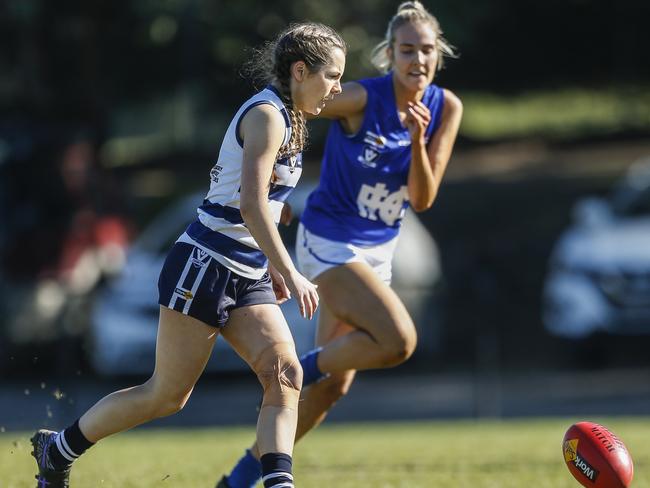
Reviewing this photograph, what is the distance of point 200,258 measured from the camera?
16.9 ft

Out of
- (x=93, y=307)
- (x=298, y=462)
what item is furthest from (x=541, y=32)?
(x=298, y=462)

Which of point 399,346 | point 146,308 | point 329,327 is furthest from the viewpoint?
point 146,308

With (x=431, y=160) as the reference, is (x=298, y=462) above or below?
below

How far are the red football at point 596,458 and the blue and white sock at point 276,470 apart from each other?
4.58ft

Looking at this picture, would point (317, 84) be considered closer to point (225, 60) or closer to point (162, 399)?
point (162, 399)

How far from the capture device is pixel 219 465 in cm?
769

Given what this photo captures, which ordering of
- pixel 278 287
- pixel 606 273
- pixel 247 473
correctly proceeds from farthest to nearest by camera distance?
pixel 606 273, pixel 247 473, pixel 278 287

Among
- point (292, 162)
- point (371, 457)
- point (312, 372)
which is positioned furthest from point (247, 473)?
point (371, 457)

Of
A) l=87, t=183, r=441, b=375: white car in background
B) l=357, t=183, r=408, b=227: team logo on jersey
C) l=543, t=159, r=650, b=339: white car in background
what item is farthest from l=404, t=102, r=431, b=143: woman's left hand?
l=543, t=159, r=650, b=339: white car in background

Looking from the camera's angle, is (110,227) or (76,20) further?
(76,20)

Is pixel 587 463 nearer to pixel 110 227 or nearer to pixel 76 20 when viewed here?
pixel 110 227

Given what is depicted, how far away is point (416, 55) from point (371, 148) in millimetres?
497

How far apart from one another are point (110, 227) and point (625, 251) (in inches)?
234

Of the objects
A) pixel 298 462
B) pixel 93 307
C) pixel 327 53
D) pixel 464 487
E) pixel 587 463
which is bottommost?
pixel 93 307
